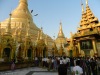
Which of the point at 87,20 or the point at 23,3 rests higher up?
the point at 23,3

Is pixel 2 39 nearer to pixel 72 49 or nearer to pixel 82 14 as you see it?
pixel 72 49

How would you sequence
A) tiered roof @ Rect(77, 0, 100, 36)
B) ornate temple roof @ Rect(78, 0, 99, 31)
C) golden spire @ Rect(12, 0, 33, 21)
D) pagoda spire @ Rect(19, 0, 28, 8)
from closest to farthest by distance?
tiered roof @ Rect(77, 0, 100, 36)
ornate temple roof @ Rect(78, 0, 99, 31)
golden spire @ Rect(12, 0, 33, 21)
pagoda spire @ Rect(19, 0, 28, 8)

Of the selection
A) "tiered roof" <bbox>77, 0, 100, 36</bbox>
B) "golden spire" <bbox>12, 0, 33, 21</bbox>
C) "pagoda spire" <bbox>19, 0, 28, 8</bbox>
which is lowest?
"tiered roof" <bbox>77, 0, 100, 36</bbox>

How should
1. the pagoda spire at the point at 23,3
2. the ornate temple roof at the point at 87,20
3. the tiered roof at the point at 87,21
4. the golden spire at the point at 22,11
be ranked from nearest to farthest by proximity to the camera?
the tiered roof at the point at 87,21 → the ornate temple roof at the point at 87,20 → the golden spire at the point at 22,11 → the pagoda spire at the point at 23,3

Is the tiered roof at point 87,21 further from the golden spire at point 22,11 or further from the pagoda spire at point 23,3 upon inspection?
the pagoda spire at point 23,3

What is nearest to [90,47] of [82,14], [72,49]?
[72,49]

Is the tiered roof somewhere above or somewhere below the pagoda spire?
below

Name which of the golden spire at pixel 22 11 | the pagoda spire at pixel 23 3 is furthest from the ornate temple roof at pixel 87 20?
the pagoda spire at pixel 23 3

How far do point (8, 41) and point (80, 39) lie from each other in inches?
451

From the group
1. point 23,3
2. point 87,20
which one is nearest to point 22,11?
point 23,3

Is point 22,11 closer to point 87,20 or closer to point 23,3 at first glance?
point 23,3

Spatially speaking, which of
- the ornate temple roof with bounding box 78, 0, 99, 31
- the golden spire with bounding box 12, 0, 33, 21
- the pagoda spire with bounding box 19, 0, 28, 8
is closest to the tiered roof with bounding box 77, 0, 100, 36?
the ornate temple roof with bounding box 78, 0, 99, 31

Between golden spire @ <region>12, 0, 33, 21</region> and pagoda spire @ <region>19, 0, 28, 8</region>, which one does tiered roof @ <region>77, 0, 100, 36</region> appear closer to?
golden spire @ <region>12, 0, 33, 21</region>

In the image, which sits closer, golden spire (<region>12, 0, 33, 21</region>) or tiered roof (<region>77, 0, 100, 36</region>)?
tiered roof (<region>77, 0, 100, 36</region>)
